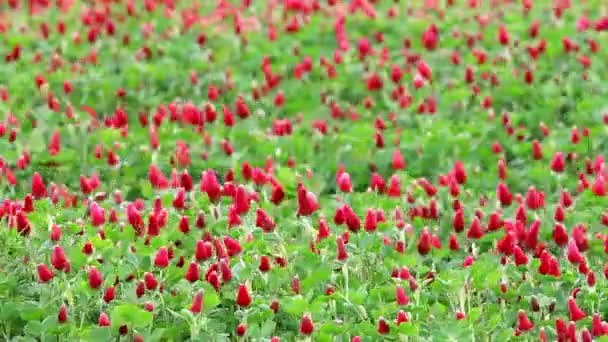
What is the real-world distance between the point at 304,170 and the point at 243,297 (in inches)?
104

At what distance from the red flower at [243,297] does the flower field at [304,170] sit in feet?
0.04

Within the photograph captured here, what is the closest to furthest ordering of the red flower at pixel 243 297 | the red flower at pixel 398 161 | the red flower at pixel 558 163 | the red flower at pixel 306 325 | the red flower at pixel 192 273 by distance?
the red flower at pixel 306 325
the red flower at pixel 243 297
the red flower at pixel 192 273
the red flower at pixel 558 163
the red flower at pixel 398 161

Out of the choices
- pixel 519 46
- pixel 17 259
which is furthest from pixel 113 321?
pixel 519 46

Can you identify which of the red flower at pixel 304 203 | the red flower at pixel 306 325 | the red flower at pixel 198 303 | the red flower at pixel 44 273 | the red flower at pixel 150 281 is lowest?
the red flower at pixel 306 325

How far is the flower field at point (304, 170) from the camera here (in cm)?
592

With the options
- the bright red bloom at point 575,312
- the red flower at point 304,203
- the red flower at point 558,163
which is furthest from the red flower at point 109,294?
the red flower at point 558,163

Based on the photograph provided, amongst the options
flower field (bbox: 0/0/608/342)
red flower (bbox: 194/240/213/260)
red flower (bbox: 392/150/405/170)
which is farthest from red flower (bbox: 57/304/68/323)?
red flower (bbox: 392/150/405/170)

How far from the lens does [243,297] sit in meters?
5.75

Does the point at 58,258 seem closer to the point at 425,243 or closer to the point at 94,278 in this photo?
the point at 94,278

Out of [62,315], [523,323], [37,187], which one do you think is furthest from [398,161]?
[62,315]

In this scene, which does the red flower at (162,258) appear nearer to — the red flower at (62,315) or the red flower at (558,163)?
the red flower at (62,315)

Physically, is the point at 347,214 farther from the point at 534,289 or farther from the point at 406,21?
the point at 406,21

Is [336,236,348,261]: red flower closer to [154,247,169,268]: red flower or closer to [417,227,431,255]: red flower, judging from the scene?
[417,227,431,255]: red flower

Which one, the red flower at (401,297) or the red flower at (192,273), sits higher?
the red flower at (192,273)
